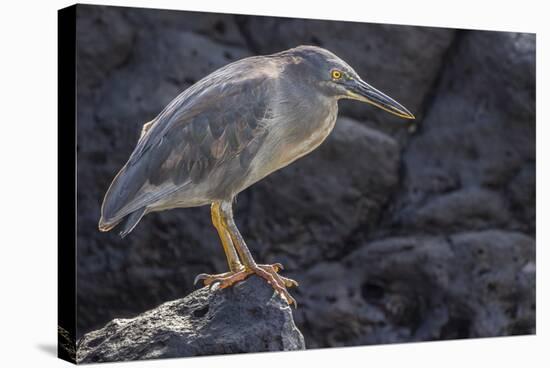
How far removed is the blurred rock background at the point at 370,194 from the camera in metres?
5.94

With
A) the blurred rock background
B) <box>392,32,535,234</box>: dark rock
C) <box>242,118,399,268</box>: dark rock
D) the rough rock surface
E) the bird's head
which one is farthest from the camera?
<box>392,32,535,234</box>: dark rock

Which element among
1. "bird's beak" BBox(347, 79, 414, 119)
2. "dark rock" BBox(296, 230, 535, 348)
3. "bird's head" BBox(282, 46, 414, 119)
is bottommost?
"dark rock" BBox(296, 230, 535, 348)

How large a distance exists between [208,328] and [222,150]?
36.4 inches

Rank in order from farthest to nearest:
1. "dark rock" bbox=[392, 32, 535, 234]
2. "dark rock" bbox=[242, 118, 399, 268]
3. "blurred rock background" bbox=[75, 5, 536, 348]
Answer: "dark rock" bbox=[392, 32, 535, 234], "dark rock" bbox=[242, 118, 399, 268], "blurred rock background" bbox=[75, 5, 536, 348]

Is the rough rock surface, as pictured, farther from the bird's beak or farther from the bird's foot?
the bird's beak

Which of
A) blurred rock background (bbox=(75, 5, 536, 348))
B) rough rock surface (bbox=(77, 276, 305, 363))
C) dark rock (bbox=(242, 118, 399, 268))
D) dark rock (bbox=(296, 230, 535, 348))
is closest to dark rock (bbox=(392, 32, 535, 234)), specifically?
blurred rock background (bbox=(75, 5, 536, 348))

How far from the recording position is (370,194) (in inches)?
254

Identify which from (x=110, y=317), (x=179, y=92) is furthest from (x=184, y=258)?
(x=179, y=92)

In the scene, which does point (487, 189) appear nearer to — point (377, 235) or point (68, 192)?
point (377, 235)

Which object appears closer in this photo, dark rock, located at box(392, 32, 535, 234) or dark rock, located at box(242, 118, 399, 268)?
dark rock, located at box(242, 118, 399, 268)

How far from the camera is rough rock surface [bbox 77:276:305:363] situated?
4898 mm

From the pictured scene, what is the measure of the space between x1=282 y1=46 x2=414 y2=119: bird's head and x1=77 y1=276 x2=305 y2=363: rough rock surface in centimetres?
115

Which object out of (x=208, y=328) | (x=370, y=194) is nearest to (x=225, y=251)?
(x=208, y=328)

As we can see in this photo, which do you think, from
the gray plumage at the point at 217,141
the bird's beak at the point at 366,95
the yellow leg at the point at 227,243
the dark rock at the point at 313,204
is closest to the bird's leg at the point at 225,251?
the yellow leg at the point at 227,243
